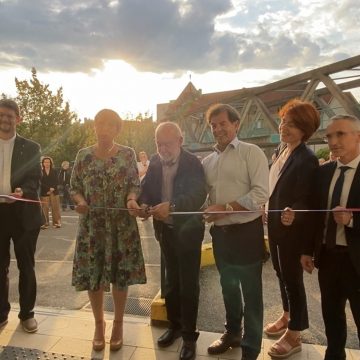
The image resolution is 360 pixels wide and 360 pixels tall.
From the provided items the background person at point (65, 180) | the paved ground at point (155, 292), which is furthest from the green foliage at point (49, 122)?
the paved ground at point (155, 292)

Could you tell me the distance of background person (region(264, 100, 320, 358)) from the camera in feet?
9.71

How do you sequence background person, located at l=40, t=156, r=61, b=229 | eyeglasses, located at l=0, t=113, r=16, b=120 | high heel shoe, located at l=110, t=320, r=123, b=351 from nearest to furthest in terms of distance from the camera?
high heel shoe, located at l=110, t=320, r=123, b=351 → eyeglasses, located at l=0, t=113, r=16, b=120 → background person, located at l=40, t=156, r=61, b=229

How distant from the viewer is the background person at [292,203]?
2.96m

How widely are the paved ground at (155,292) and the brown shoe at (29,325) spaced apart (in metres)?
0.69

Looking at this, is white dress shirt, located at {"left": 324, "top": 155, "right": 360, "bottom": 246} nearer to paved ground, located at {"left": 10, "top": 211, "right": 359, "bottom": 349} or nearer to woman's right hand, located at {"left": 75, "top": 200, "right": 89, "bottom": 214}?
paved ground, located at {"left": 10, "top": 211, "right": 359, "bottom": 349}

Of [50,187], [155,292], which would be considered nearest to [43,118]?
[50,187]

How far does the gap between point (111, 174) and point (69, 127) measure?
89.2 feet

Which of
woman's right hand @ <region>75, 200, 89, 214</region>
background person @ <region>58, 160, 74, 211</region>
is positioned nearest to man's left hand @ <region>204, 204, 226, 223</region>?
woman's right hand @ <region>75, 200, 89, 214</region>

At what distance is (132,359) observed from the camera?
10.5 ft

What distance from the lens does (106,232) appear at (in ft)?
10.9

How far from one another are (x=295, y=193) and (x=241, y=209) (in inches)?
18.0

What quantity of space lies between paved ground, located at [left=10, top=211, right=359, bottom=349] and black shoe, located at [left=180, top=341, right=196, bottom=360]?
0.70m

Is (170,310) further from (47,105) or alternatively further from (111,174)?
(47,105)

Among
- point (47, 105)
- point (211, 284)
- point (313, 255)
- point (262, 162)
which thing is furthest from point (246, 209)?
point (47, 105)
